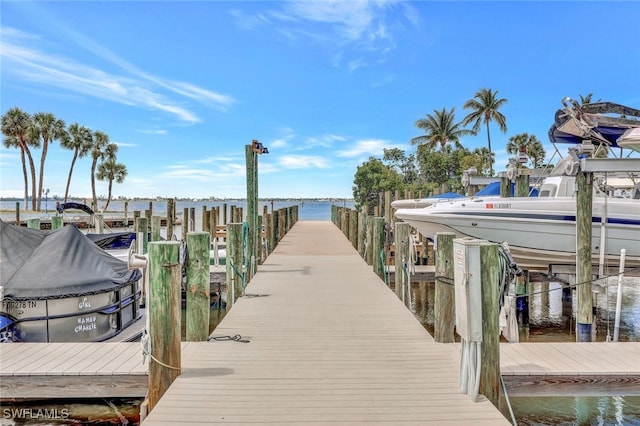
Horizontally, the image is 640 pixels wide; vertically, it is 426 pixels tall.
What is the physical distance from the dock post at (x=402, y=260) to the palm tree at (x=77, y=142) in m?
62.6

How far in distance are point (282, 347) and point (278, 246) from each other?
11.7 m

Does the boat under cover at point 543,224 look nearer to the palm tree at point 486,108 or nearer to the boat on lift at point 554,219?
the boat on lift at point 554,219

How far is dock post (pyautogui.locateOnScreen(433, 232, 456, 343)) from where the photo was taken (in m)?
5.45

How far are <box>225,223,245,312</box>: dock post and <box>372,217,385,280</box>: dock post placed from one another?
303 centimetres

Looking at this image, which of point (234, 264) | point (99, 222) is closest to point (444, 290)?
point (234, 264)

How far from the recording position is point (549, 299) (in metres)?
13.8

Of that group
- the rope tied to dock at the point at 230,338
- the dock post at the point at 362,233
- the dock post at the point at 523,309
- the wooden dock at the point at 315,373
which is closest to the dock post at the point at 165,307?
the wooden dock at the point at 315,373

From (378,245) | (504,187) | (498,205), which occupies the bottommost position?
(378,245)

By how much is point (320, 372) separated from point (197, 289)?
6.23 feet

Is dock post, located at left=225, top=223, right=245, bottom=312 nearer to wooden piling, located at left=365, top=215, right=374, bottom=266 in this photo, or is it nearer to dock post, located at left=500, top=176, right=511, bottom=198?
wooden piling, located at left=365, top=215, right=374, bottom=266

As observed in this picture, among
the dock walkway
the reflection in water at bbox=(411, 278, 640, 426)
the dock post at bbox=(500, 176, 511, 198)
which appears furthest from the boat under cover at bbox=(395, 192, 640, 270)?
the dock walkway

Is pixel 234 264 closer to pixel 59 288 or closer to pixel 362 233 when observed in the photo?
pixel 59 288

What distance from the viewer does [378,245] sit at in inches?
404

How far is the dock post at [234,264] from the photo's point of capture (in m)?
7.88
